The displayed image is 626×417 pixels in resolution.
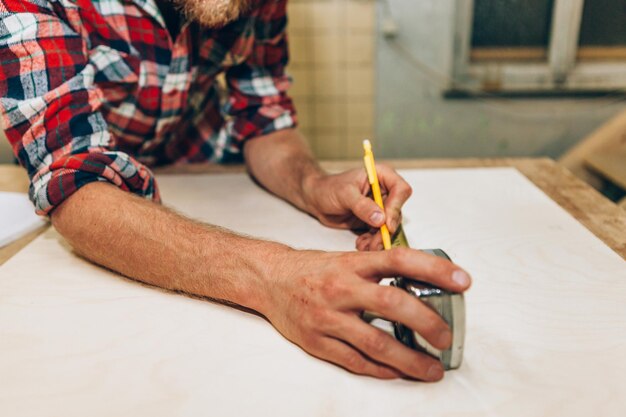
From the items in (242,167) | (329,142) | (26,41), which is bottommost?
(329,142)

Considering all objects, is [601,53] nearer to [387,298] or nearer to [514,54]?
[514,54]

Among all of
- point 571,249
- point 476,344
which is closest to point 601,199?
point 571,249

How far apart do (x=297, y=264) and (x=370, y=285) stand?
0.39ft

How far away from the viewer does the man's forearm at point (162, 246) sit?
682 millimetres

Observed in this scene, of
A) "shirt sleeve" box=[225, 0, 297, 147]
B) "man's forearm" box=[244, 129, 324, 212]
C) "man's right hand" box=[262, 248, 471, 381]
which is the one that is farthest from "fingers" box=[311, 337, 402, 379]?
"shirt sleeve" box=[225, 0, 297, 147]

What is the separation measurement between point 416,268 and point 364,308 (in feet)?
0.24

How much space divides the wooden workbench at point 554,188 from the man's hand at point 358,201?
336mm

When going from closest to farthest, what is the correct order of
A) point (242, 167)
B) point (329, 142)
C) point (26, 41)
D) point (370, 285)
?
1. point (370, 285)
2. point (26, 41)
3. point (242, 167)
4. point (329, 142)

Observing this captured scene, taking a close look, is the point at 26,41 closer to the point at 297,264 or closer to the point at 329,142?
the point at 297,264

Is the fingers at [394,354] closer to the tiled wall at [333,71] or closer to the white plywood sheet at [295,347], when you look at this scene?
the white plywood sheet at [295,347]

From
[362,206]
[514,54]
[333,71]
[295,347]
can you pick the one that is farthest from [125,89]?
[514,54]

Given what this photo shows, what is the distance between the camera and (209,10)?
0.97 meters

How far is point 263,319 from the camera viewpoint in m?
0.68

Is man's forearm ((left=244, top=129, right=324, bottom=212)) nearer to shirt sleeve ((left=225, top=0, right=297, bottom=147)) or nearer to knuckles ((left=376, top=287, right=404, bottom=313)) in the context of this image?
shirt sleeve ((left=225, top=0, right=297, bottom=147))
